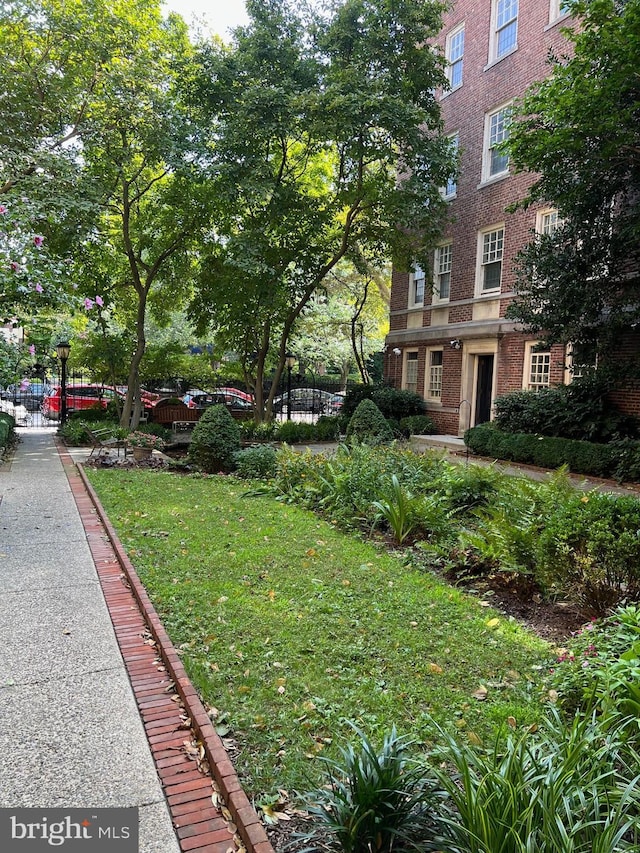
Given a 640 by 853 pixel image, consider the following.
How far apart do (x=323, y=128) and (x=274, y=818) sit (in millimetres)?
14684

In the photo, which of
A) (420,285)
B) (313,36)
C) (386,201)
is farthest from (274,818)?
(420,285)

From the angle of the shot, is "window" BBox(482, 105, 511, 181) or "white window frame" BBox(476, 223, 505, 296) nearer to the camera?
"white window frame" BBox(476, 223, 505, 296)

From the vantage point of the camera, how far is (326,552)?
617 centimetres

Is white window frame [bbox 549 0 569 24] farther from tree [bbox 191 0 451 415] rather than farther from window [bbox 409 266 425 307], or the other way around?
window [bbox 409 266 425 307]

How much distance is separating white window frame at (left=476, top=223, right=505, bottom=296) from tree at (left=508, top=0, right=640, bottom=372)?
346 centimetres

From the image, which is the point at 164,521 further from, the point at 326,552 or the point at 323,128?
the point at 323,128

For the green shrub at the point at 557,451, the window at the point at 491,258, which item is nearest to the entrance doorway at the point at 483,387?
the window at the point at 491,258

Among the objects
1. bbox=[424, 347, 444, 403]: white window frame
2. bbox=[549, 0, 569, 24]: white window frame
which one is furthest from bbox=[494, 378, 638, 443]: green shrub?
bbox=[549, 0, 569, 24]: white window frame

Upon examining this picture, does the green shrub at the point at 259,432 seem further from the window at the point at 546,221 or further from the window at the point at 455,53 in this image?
the window at the point at 455,53

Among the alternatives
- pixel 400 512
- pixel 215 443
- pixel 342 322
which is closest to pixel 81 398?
pixel 342 322

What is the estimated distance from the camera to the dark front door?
17.4 meters

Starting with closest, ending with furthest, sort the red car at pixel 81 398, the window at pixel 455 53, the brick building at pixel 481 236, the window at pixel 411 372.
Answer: the brick building at pixel 481 236 → the window at pixel 455 53 → the window at pixel 411 372 → the red car at pixel 81 398

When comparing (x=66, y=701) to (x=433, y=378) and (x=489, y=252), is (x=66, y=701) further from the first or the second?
(x=433, y=378)

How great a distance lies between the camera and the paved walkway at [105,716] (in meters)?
2.44
